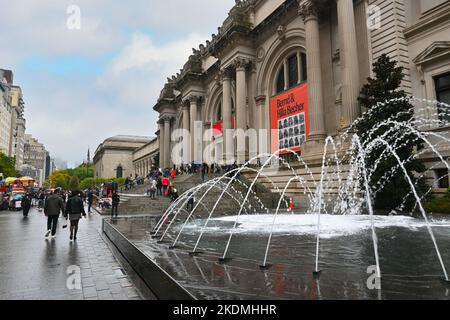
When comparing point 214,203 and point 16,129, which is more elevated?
point 16,129

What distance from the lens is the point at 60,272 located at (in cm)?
562

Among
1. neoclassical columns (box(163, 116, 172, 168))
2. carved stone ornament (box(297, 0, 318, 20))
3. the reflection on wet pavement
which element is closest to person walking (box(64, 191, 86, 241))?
the reflection on wet pavement

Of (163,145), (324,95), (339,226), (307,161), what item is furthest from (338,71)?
(163,145)

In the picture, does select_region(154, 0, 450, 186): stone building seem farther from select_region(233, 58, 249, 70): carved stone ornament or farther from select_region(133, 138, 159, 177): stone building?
select_region(133, 138, 159, 177): stone building

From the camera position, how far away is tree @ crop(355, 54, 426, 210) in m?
13.7

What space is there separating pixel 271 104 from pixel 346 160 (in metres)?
12.1

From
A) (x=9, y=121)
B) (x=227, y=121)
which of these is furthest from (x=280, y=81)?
(x=9, y=121)

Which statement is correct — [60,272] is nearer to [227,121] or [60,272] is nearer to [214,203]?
[214,203]

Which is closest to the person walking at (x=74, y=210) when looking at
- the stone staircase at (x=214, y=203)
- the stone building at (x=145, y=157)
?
the stone staircase at (x=214, y=203)

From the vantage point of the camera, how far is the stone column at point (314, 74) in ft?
67.5

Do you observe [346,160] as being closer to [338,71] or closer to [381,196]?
[381,196]

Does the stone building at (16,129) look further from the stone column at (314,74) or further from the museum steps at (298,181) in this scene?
the stone column at (314,74)

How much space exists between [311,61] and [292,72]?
5.65m

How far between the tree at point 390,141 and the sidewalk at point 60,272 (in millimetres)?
11599
